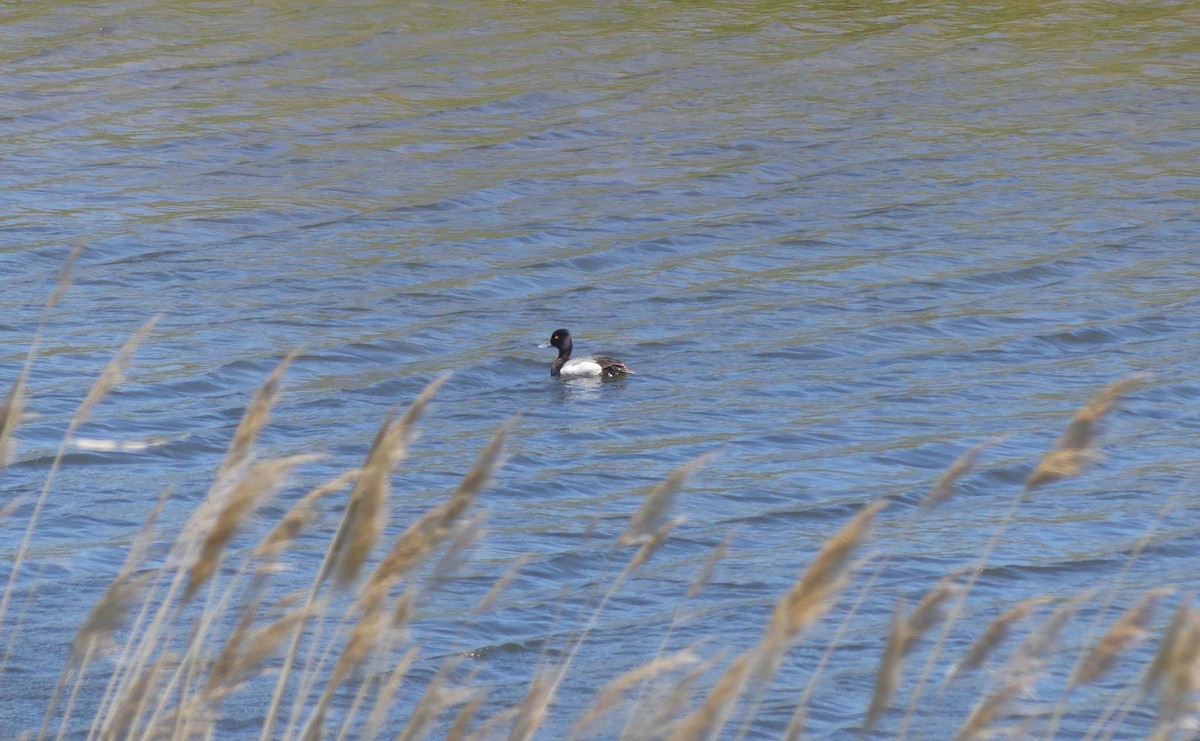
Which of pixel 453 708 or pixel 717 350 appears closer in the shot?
pixel 453 708

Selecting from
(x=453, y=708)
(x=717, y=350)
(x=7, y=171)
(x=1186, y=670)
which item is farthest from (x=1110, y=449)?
(x=7, y=171)

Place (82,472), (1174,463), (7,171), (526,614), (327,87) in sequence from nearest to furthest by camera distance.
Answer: (526,614)
(82,472)
(1174,463)
(7,171)
(327,87)

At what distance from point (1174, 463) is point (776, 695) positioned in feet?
15.8

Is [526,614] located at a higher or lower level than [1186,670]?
lower

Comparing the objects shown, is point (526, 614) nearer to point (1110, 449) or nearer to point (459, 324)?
point (1110, 449)

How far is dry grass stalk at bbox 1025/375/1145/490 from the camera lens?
3332 mm

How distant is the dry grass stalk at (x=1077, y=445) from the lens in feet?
10.9

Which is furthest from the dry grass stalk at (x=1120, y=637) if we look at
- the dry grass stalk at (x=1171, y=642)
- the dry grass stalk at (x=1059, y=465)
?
the dry grass stalk at (x=1059, y=465)

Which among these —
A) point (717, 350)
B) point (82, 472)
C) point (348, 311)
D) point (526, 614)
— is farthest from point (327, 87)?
point (526, 614)

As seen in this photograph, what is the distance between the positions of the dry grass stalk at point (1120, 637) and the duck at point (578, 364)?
31.1 ft

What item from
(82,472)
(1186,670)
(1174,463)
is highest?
(1186,670)

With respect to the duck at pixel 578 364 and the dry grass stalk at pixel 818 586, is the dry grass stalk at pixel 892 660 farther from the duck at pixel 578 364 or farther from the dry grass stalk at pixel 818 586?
the duck at pixel 578 364

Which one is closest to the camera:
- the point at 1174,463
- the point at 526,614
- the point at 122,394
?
Result: the point at 526,614

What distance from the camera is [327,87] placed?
21156 mm
